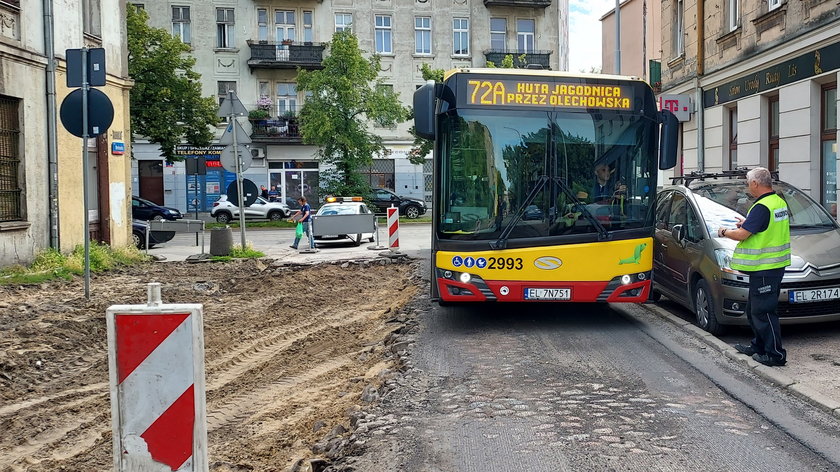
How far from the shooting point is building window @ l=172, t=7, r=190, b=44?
149 ft

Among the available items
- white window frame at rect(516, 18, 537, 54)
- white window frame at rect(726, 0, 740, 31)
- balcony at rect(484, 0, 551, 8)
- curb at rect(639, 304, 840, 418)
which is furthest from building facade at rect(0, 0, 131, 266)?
white window frame at rect(516, 18, 537, 54)

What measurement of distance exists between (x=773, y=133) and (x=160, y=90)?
2519 centimetres

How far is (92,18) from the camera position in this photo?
60.7ft

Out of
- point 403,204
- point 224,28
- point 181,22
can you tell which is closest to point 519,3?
point 403,204

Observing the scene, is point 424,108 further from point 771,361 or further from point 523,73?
point 771,361

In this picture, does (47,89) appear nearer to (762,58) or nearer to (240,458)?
(240,458)

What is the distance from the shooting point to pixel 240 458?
5.53 metres

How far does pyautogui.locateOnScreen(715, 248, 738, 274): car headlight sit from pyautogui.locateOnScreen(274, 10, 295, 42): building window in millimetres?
39714

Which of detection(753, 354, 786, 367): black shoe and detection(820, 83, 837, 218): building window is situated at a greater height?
detection(820, 83, 837, 218): building window

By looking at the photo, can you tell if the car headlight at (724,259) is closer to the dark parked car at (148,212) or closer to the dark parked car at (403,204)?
the dark parked car at (148,212)

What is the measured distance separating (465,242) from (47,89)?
1024 centimetres

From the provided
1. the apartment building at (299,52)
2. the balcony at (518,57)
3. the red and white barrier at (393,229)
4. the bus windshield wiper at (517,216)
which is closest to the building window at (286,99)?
the apartment building at (299,52)

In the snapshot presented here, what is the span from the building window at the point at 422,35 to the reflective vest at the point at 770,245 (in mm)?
41081

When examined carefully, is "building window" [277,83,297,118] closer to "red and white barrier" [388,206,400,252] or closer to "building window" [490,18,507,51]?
"building window" [490,18,507,51]
